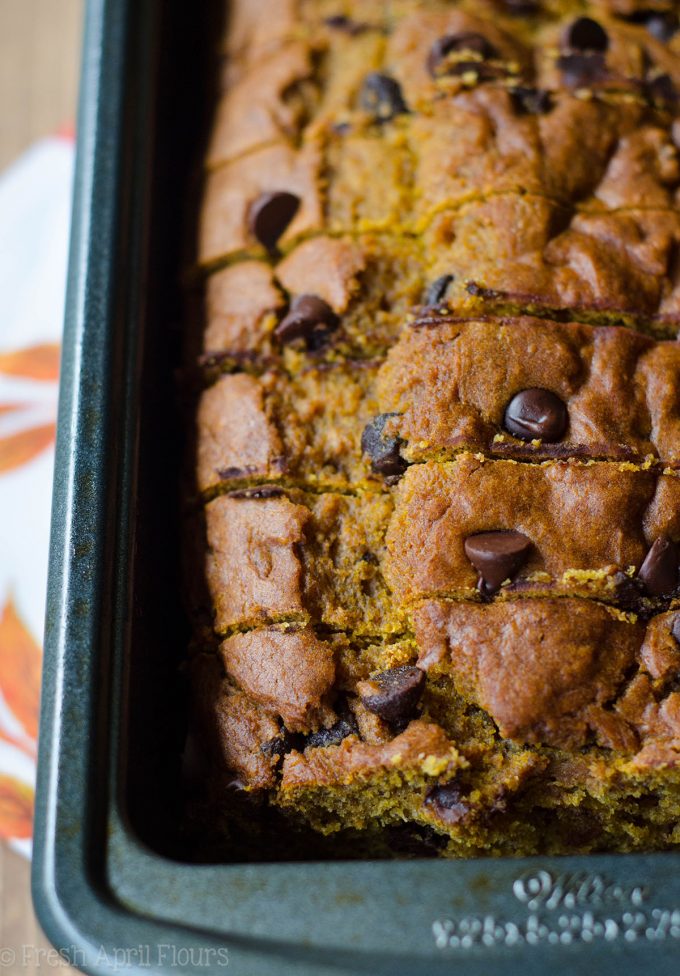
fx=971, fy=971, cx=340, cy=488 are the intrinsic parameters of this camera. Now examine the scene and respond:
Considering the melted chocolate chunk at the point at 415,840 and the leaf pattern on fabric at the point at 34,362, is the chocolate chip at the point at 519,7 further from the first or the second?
the melted chocolate chunk at the point at 415,840

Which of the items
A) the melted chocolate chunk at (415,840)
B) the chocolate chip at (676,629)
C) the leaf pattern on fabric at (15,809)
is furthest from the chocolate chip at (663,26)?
the leaf pattern on fabric at (15,809)

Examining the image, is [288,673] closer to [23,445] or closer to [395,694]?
[395,694]

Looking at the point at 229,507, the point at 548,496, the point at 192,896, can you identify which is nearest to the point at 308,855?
the point at 192,896

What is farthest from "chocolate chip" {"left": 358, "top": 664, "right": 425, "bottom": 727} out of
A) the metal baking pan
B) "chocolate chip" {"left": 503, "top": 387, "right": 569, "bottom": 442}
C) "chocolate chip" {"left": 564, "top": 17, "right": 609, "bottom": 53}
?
"chocolate chip" {"left": 564, "top": 17, "right": 609, "bottom": 53}

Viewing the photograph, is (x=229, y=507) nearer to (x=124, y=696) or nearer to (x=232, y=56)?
(x=124, y=696)

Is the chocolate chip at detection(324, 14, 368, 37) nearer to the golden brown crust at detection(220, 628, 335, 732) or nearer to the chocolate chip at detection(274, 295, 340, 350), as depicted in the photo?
the chocolate chip at detection(274, 295, 340, 350)
